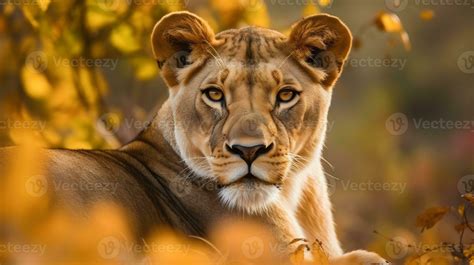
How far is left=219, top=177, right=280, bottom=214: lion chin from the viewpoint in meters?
5.84

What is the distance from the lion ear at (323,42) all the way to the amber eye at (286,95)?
251 mm

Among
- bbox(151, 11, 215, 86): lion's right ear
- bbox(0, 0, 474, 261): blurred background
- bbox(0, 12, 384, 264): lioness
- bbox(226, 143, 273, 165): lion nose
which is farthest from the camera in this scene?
bbox(0, 0, 474, 261): blurred background

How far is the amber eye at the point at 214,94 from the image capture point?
604 cm

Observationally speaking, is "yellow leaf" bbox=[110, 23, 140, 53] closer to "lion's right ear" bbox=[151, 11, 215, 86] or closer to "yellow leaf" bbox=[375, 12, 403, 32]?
"yellow leaf" bbox=[375, 12, 403, 32]

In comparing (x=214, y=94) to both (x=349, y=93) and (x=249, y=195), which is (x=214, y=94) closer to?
(x=249, y=195)

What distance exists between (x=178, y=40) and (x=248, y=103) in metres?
0.59

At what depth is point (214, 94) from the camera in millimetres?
6070

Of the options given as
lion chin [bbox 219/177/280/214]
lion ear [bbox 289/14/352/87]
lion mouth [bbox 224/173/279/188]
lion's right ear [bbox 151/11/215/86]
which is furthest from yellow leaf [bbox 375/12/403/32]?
lion mouth [bbox 224/173/279/188]

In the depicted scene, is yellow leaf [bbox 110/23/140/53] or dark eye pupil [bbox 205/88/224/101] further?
yellow leaf [bbox 110/23/140/53]

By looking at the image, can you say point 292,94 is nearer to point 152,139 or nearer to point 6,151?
point 152,139

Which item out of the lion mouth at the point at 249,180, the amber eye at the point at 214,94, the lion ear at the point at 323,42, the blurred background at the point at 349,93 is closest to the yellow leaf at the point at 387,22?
the blurred background at the point at 349,93

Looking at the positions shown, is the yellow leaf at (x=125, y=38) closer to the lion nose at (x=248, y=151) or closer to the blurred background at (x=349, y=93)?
the blurred background at (x=349, y=93)

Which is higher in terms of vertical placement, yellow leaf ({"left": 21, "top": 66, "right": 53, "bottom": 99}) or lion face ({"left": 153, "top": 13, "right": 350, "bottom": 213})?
lion face ({"left": 153, "top": 13, "right": 350, "bottom": 213})

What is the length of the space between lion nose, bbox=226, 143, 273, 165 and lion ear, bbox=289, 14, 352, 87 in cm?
71
